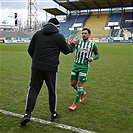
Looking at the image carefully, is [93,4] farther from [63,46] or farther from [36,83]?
[36,83]

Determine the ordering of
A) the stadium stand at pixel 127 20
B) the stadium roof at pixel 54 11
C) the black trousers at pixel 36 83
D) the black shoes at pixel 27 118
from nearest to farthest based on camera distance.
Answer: the black shoes at pixel 27 118 → the black trousers at pixel 36 83 → the stadium stand at pixel 127 20 → the stadium roof at pixel 54 11

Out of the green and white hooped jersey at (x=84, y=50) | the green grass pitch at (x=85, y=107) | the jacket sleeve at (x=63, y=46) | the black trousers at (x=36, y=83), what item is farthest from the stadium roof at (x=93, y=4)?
the black trousers at (x=36, y=83)

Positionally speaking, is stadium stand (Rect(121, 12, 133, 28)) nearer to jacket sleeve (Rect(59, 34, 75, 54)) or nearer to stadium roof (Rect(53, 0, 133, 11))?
stadium roof (Rect(53, 0, 133, 11))

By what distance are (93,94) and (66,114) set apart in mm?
1955

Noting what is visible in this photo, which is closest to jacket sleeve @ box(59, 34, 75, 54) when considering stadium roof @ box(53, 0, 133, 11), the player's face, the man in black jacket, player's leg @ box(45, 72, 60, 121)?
the man in black jacket

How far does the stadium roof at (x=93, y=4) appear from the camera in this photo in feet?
191

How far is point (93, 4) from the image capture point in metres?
61.1

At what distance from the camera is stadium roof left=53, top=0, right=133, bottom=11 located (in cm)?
5828

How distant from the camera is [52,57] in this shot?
4.21 m

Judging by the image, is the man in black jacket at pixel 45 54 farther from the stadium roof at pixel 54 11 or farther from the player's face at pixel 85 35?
the stadium roof at pixel 54 11

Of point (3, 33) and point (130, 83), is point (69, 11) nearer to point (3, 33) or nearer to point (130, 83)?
point (3, 33)

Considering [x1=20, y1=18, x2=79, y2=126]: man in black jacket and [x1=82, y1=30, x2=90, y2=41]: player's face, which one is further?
[x1=82, y1=30, x2=90, y2=41]: player's face

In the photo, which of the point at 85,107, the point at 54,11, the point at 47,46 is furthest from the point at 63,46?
the point at 54,11

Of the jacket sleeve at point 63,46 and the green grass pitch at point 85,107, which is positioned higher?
the jacket sleeve at point 63,46
